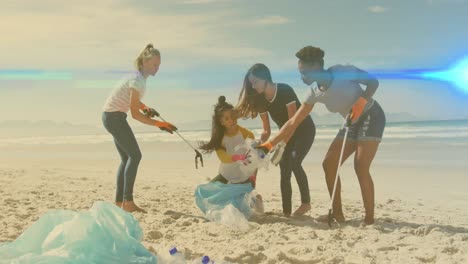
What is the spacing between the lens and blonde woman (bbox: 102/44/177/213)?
613 cm

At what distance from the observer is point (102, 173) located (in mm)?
12508

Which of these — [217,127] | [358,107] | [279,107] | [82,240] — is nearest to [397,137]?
[279,107]

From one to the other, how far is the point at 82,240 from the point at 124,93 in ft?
9.43

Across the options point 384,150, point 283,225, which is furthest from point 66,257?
point 384,150

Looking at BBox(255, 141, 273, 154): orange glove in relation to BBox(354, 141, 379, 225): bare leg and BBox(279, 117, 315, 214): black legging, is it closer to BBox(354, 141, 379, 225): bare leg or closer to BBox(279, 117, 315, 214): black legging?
BBox(279, 117, 315, 214): black legging

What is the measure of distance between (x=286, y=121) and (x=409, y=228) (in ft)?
5.24

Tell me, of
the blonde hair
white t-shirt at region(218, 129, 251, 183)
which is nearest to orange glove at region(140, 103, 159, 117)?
the blonde hair

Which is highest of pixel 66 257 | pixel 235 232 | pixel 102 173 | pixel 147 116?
pixel 147 116

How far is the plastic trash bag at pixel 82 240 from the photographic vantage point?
3496 millimetres

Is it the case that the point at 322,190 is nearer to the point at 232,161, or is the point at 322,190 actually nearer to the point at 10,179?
the point at 232,161

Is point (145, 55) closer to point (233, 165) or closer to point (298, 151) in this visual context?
point (233, 165)

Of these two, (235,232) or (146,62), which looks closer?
(235,232)

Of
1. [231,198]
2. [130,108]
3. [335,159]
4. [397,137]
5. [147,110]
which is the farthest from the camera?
[397,137]

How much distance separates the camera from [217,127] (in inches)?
241
